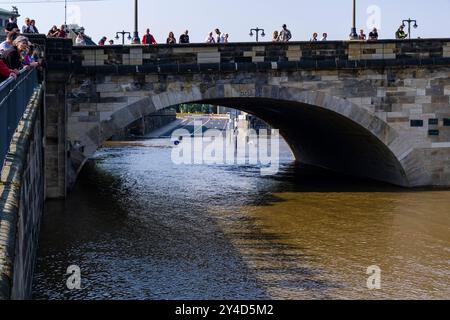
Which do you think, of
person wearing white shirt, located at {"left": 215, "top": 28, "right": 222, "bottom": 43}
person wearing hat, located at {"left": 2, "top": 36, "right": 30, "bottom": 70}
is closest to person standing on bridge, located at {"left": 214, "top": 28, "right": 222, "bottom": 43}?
person wearing white shirt, located at {"left": 215, "top": 28, "right": 222, "bottom": 43}

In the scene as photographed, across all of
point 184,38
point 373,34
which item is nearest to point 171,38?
point 184,38

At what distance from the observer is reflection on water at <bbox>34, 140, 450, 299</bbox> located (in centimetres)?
1145

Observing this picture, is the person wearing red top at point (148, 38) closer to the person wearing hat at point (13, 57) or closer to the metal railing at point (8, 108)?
the person wearing hat at point (13, 57)

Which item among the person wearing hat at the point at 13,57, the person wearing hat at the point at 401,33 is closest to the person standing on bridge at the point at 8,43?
the person wearing hat at the point at 13,57

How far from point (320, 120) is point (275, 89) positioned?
13.8 ft

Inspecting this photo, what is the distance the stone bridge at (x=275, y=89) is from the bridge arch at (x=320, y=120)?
0.11 ft

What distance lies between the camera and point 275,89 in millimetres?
21172

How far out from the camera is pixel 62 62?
19.6m

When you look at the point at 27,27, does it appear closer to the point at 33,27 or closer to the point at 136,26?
the point at 33,27

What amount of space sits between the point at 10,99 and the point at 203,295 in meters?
4.56

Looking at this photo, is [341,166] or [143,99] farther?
[341,166]
